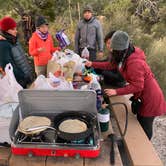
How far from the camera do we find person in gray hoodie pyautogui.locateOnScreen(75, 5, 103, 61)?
201 inches

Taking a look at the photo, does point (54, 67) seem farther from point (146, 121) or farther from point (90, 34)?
point (90, 34)

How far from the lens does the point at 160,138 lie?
17.8 ft

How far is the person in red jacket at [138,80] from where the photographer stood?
2.48 m

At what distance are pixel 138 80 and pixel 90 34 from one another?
2.77 meters

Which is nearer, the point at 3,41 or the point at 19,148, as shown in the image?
the point at 19,148

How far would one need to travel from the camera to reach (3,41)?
3.48 m

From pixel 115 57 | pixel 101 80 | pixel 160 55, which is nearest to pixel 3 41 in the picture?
pixel 101 80

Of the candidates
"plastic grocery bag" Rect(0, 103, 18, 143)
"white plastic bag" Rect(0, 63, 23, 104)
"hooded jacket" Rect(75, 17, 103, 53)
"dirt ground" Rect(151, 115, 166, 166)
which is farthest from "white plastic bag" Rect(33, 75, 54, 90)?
"dirt ground" Rect(151, 115, 166, 166)

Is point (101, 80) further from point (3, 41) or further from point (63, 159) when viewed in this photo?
point (63, 159)

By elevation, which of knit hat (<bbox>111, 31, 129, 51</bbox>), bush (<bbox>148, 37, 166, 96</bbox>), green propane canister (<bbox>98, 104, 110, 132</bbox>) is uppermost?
knit hat (<bbox>111, 31, 129, 51</bbox>)

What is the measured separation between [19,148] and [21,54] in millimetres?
2005

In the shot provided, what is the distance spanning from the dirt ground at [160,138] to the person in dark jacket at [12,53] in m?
2.59

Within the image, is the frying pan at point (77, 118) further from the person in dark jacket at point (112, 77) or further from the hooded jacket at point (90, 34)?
the hooded jacket at point (90, 34)

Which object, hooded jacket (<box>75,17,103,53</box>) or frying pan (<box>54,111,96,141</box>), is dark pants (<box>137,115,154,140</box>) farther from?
hooded jacket (<box>75,17,103,53</box>)
